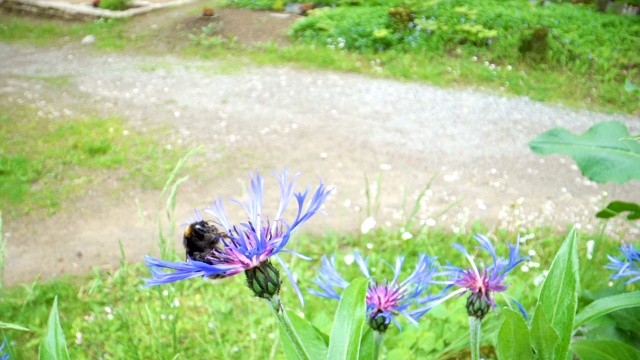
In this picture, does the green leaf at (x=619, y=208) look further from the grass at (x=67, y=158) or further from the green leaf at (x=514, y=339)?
the grass at (x=67, y=158)

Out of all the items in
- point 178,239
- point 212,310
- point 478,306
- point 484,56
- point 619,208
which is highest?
point 478,306

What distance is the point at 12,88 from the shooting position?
6129mm

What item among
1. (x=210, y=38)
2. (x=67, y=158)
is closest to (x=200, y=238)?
(x=67, y=158)

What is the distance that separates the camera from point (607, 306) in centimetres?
106

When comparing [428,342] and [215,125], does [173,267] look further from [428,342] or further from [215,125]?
[215,125]

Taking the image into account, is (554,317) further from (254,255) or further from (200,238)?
(200,238)

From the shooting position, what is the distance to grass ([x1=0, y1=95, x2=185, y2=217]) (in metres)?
4.16

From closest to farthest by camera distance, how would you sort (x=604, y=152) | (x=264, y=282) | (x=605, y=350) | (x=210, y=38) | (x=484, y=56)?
1. (x=264, y=282)
2. (x=605, y=350)
3. (x=604, y=152)
4. (x=484, y=56)
5. (x=210, y=38)

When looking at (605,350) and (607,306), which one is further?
(605,350)

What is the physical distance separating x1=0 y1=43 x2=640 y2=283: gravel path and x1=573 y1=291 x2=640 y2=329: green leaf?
1.63 m

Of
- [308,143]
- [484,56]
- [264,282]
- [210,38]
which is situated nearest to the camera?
[264,282]

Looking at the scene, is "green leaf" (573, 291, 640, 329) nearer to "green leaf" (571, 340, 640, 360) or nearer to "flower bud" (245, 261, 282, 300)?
"green leaf" (571, 340, 640, 360)

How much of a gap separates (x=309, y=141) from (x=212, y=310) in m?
2.61

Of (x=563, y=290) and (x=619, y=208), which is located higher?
(x=563, y=290)
